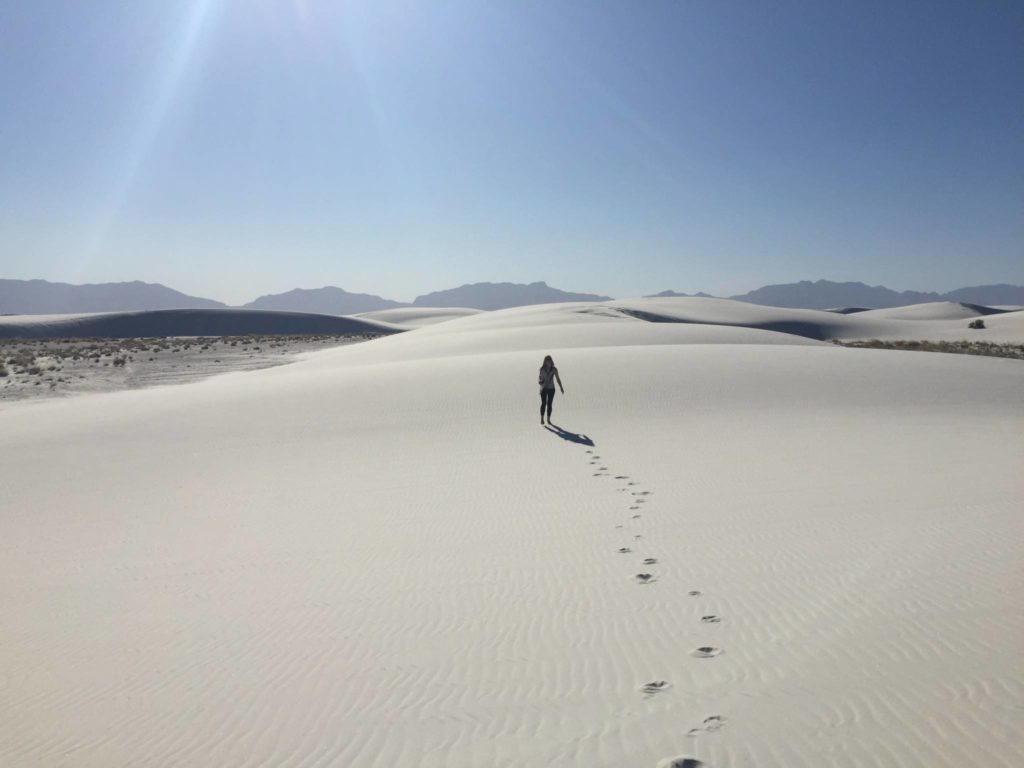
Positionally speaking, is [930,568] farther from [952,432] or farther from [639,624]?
[952,432]

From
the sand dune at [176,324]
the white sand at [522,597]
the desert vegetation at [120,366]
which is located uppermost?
the sand dune at [176,324]

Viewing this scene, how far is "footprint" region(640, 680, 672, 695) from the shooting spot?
12.4 ft

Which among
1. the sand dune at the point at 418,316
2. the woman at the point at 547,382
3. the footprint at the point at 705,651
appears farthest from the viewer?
the sand dune at the point at 418,316

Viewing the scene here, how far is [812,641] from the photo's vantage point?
13.9ft

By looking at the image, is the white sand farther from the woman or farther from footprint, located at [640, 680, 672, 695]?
the woman

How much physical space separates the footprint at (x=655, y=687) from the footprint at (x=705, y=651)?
429mm

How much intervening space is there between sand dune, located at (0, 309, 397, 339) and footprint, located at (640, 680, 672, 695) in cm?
9386

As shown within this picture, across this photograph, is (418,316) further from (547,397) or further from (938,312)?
(547,397)

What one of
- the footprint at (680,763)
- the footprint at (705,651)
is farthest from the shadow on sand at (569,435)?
the footprint at (680,763)

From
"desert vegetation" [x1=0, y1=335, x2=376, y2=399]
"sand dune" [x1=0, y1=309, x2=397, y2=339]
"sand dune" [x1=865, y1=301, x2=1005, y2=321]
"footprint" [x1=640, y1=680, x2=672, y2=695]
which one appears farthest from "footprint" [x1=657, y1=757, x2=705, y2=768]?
"sand dune" [x1=865, y1=301, x2=1005, y2=321]

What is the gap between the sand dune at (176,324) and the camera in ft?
275

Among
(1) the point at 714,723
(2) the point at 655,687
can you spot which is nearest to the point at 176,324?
(2) the point at 655,687

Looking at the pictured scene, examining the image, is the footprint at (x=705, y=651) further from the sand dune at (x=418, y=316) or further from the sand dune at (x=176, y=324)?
the sand dune at (x=418, y=316)

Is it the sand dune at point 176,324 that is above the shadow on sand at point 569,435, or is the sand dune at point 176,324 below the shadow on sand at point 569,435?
above
